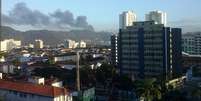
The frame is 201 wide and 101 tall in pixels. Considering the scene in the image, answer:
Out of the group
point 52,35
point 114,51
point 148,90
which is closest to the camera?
point 148,90

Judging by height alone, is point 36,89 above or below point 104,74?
above

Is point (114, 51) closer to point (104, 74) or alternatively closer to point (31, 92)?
point (104, 74)

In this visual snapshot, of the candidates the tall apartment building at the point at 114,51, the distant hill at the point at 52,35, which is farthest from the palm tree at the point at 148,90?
the distant hill at the point at 52,35

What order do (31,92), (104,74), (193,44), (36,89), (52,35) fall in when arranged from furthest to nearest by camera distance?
(52,35), (193,44), (104,74), (36,89), (31,92)

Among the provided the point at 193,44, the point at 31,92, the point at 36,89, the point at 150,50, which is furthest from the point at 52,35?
the point at 31,92

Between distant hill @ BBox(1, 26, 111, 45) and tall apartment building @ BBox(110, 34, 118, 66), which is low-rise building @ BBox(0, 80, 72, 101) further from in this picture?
distant hill @ BBox(1, 26, 111, 45)

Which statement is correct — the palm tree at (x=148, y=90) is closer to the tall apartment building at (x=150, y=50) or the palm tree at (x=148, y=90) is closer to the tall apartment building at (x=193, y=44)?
the tall apartment building at (x=150, y=50)
